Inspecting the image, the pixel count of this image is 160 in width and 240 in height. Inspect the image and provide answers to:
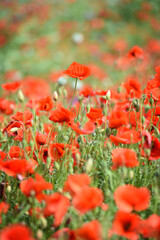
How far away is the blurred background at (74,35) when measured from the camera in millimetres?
6012

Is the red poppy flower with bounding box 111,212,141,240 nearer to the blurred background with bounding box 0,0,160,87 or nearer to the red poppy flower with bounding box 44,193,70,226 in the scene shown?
the red poppy flower with bounding box 44,193,70,226

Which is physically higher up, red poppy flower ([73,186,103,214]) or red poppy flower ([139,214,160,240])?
red poppy flower ([73,186,103,214])

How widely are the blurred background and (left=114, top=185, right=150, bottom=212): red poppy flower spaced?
4.26 meters

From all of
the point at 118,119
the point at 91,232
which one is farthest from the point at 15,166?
the point at 118,119

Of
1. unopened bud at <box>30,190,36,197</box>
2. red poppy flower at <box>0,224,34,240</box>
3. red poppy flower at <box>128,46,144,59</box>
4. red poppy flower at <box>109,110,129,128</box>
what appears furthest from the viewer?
red poppy flower at <box>128,46,144,59</box>

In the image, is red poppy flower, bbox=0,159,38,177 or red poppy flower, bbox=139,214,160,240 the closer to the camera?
red poppy flower, bbox=139,214,160,240

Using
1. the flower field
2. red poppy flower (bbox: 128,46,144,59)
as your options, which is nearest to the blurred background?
the flower field

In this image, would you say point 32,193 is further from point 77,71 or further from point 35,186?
point 77,71

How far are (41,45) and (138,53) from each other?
16.5ft

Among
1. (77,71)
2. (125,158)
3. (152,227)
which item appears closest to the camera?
(152,227)

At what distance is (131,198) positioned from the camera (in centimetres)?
89

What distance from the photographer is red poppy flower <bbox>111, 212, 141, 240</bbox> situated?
0.83 metres

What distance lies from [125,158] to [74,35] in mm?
6155

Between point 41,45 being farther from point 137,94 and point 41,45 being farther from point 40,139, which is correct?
point 40,139
